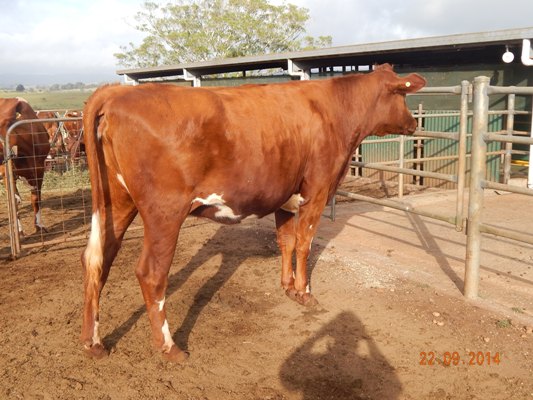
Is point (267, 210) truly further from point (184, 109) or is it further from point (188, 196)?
point (184, 109)

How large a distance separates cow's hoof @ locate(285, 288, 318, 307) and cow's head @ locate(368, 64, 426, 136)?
5.31 feet

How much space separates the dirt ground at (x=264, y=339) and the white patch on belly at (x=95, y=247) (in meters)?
0.61

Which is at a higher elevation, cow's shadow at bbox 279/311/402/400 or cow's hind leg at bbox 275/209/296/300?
cow's hind leg at bbox 275/209/296/300

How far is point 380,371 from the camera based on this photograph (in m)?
3.16

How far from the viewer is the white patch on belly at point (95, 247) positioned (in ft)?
11.0

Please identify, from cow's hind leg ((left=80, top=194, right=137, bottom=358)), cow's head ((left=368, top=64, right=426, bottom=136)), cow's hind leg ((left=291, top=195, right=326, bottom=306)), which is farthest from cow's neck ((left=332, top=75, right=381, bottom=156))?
cow's hind leg ((left=80, top=194, right=137, bottom=358))

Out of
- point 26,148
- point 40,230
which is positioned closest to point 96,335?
point 40,230

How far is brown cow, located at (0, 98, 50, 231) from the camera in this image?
679 cm

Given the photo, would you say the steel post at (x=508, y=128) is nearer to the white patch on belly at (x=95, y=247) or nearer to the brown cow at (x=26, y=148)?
the brown cow at (x=26, y=148)

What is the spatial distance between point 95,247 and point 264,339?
1.33 m

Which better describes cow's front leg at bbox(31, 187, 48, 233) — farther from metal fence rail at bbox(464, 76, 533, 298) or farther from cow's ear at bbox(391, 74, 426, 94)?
metal fence rail at bbox(464, 76, 533, 298)

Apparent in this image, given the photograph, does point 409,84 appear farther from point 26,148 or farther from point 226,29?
point 226,29

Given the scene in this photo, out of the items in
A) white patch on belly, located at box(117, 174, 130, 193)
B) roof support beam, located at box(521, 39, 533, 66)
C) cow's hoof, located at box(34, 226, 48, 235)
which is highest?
roof support beam, located at box(521, 39, 533, 66)
